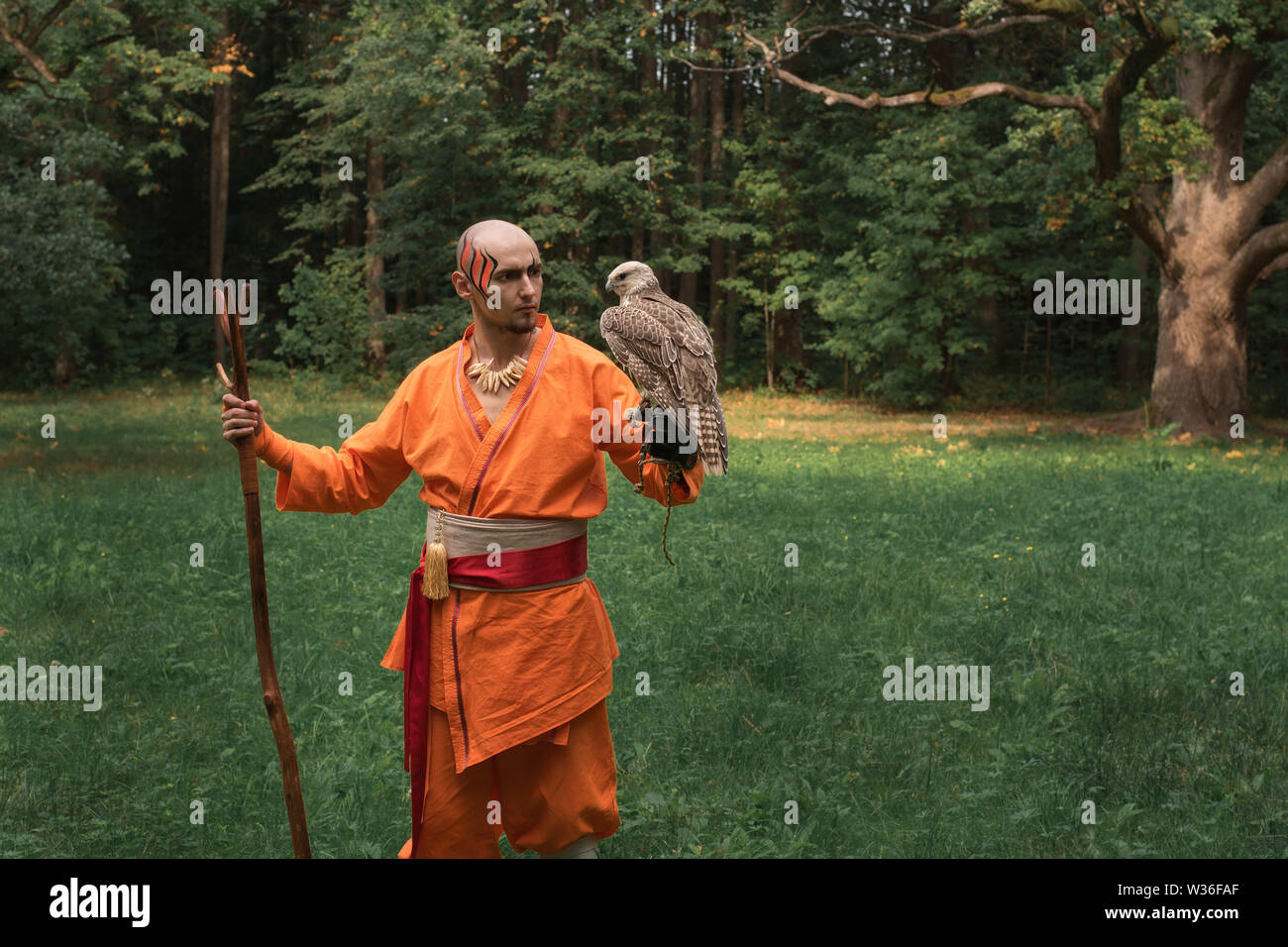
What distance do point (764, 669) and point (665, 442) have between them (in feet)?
11.6

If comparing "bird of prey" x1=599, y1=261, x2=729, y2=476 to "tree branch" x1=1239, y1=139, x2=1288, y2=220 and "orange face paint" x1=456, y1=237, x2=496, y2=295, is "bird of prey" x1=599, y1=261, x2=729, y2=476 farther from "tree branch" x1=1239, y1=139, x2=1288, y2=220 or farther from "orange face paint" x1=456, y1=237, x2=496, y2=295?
"tree branch" x1=1239, y1=139, x2=1288, y2=220

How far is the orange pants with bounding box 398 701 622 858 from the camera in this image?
364 cm

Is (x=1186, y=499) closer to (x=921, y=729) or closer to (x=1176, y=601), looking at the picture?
(x=1176, y=601)

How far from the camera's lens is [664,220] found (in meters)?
30.0

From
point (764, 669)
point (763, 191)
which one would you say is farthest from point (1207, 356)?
point (764, 669)

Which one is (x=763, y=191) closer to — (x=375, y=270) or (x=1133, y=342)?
(x=1133, y=342)

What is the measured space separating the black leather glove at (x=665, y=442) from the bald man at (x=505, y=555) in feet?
0.07

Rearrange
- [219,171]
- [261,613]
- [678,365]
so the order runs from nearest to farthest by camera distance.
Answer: [261,613], [678,365], [219,171]

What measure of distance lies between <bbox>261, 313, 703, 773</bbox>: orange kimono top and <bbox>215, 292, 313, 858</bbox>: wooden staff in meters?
0.08

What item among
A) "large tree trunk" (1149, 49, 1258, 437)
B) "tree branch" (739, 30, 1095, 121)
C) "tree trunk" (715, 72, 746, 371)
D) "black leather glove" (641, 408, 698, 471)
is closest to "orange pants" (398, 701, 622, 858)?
"black leather glove" (641, 408, 698, 471)

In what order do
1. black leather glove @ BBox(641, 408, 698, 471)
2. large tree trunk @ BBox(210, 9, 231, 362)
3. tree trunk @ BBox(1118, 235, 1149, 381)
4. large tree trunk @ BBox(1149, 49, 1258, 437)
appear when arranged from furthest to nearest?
large tree trunk @ BBox(210, 9, 231, 362) → tree trunk @ BBox(1118, 235, 1149, 381) → large tree trunk @ BBox(1149, 49, 1258, 437) → black leather glove @ BBox(641, 408, 698, 471)

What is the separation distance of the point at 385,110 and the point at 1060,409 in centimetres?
1705

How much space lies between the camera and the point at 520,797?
370 cm

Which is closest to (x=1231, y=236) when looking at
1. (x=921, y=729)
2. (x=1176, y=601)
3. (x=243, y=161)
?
(x=1176, y=601)
